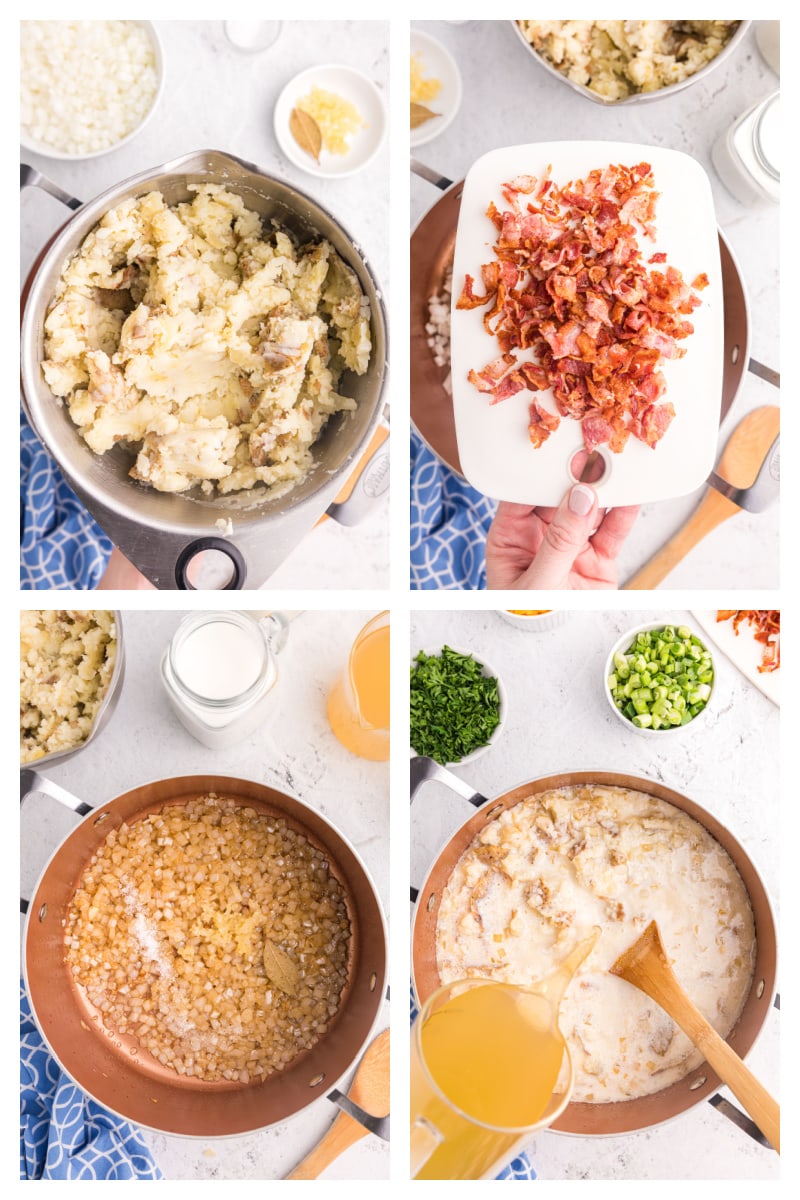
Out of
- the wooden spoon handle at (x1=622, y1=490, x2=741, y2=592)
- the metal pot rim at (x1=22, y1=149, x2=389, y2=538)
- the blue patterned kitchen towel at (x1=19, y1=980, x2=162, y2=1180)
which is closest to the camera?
the metal pot rim at (x1=22, y1=149, x2=389, y2=538)

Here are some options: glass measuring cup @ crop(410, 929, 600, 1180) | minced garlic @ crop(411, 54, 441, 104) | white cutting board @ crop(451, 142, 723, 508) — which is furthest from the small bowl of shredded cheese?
glass measuring cup @ crop(410, 929, 600, 1180)

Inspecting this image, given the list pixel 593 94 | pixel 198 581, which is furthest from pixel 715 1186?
pixel 593 94

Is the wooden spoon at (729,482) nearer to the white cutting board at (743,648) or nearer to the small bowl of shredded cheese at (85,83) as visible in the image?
the white cutting board at (743,648)

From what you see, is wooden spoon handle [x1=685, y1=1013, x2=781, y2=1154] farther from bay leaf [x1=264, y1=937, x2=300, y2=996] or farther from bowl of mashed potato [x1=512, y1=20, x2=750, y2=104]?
bowl of mashed potato [x1=512, y1=20, x2=750, y2=104]

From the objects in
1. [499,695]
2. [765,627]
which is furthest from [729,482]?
[499,695]

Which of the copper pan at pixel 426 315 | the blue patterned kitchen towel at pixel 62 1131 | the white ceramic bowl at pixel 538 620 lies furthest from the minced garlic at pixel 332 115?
the blue patterned kitchen towel at pixel 62 1131

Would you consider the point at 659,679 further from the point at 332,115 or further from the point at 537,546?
the point at 332,115
